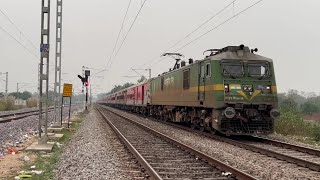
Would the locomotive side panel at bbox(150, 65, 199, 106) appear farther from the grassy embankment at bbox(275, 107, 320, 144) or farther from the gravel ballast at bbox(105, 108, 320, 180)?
the grassy embankment at bbox(275, 107, 320, 144)

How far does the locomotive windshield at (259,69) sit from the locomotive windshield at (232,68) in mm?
375

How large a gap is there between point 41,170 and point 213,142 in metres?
7.23

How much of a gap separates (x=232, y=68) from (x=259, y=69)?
44.2 inches

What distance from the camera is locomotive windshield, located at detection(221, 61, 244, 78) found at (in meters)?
15.9

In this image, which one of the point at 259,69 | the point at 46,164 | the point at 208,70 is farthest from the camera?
the point at 208,70

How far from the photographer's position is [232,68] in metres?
16.0

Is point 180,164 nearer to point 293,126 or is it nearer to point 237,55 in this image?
point 237,55

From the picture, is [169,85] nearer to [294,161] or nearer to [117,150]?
[117,150]

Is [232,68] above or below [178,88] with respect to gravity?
above

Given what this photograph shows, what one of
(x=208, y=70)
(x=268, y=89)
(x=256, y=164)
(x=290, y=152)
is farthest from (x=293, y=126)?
(x=256, y=164)

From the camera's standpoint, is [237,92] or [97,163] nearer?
[97,163]

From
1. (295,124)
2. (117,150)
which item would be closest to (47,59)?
(117,150)

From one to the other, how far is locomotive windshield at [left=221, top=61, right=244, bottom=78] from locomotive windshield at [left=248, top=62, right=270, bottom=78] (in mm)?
375

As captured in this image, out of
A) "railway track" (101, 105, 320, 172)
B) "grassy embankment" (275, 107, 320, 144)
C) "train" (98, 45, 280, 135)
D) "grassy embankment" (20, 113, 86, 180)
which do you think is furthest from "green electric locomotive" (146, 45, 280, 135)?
"grassy embankment" (20, 113, 86, 180)
